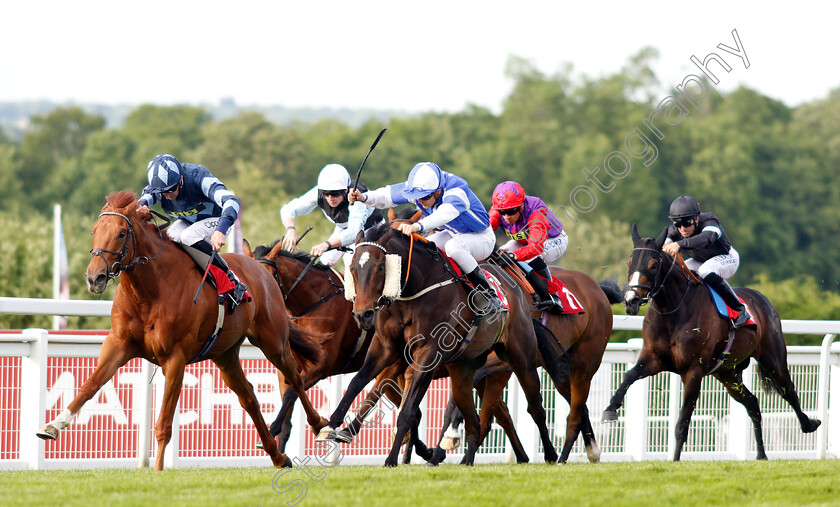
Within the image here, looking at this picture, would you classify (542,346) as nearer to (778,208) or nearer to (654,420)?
(654,420)

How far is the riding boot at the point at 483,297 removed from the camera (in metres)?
7.18

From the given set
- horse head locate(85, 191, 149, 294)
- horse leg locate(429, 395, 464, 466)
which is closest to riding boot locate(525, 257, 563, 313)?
horse leg locate(429, 395, 464, 466)

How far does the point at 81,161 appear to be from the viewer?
65.9 metres

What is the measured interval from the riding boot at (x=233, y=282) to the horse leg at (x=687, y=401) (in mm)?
3448

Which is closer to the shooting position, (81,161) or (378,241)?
(378,241)

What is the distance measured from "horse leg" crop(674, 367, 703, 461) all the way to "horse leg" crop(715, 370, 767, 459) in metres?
0.75

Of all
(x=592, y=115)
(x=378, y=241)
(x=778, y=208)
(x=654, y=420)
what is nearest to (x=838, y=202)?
(x=778, y=208)

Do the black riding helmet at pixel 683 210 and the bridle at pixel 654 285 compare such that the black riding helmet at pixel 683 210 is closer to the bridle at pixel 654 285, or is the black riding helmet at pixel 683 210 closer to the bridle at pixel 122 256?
the bridle at pixel 654 285

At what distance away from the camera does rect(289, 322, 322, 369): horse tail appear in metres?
7.93

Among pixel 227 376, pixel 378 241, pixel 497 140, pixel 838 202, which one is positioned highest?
pixel 497 140

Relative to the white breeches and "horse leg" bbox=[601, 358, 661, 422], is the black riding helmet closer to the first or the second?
"horse leg" bbox=[601, 358, 661, 422]

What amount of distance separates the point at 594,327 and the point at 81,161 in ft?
200

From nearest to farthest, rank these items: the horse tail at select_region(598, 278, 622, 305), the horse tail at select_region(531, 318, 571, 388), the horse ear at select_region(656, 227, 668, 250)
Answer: the horse tail at select_region(531, 318, 571, 388) < the horse ear at select_region(656, 227, 668, 250) < the horse tail at select_region(598, 278, 622, 305)

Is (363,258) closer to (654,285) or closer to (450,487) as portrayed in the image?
(450,487)
